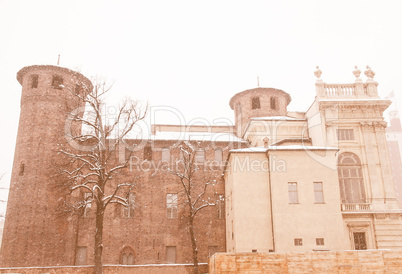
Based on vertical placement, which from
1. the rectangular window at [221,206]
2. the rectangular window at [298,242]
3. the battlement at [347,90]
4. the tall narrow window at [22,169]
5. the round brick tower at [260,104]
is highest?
the round brick tower at [260,104]

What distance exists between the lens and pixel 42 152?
96.3 ft

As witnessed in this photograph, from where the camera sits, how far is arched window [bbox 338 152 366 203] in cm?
2611

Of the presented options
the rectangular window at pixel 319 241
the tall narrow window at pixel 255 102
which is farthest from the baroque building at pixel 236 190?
the tall narrow window at pixel 255 102

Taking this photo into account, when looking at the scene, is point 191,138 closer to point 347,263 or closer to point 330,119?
point 330,119

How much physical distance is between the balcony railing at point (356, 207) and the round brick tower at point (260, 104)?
13.3 m

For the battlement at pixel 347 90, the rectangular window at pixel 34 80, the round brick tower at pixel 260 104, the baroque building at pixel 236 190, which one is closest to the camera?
the baroque building at pixel 236 190

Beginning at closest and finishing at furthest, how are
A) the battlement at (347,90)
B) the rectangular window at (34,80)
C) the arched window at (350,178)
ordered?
the arched window at (350,178) → the battlement at (347,90) → the rectangular window at (34,80)

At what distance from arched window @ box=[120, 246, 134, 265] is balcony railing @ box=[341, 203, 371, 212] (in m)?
16.2

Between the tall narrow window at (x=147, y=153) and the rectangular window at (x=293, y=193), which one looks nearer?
the rectangular window at (x=293, y=193)

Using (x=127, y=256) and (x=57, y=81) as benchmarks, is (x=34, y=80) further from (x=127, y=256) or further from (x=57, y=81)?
(x=127, y=256)

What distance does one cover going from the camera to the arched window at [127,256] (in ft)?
94.9

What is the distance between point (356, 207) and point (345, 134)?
5644 mm

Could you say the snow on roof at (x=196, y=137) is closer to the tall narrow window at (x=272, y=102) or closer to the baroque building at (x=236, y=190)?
the baroque building at (x=236, y=190)

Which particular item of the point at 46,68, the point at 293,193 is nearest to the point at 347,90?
the point at 293,193
